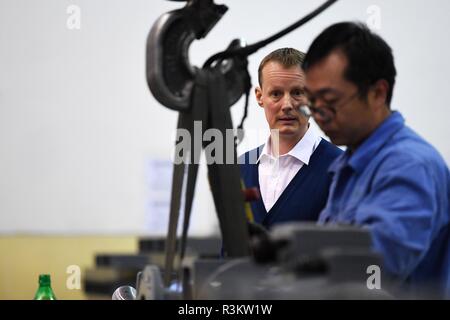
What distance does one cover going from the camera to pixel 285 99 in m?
1.62

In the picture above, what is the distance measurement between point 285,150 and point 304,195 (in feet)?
0.53

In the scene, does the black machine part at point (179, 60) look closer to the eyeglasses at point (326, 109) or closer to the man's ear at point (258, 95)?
the eyeglasses at point (326, 109)

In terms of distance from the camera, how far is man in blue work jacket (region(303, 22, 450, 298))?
0.90 m

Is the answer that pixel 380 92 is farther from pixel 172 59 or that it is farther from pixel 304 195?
pixel 304 195

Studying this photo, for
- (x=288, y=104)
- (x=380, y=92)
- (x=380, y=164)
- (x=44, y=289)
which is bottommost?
(x=44, y=289)

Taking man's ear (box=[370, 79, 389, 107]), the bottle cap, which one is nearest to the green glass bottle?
the bottle cap

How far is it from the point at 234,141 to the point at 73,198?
2.11 meters

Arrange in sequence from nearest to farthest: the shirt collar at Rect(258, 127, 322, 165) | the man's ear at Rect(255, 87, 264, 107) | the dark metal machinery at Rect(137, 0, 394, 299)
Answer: the dark metal machinery at Rect(137, 0, 394, 299), the shirt collar at Rect(258, 127, 322, 165), the man's ear at Rect(255, 87, 264, 107)

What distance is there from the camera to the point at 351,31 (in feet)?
3.34

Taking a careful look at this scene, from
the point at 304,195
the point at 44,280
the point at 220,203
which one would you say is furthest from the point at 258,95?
the point at 220,203

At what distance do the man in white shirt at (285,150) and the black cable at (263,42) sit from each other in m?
0.57

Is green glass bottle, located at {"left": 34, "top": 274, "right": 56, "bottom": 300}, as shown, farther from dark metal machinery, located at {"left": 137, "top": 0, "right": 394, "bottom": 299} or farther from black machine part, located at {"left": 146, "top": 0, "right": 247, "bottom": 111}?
black machine part, located at {"left": 146, "top": 0, "right": 247, "bottom": 111}

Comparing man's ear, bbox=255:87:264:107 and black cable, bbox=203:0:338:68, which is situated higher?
man's ear, bbox=255:87:264:107

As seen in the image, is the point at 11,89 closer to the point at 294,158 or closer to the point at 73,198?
the point at 73,198
